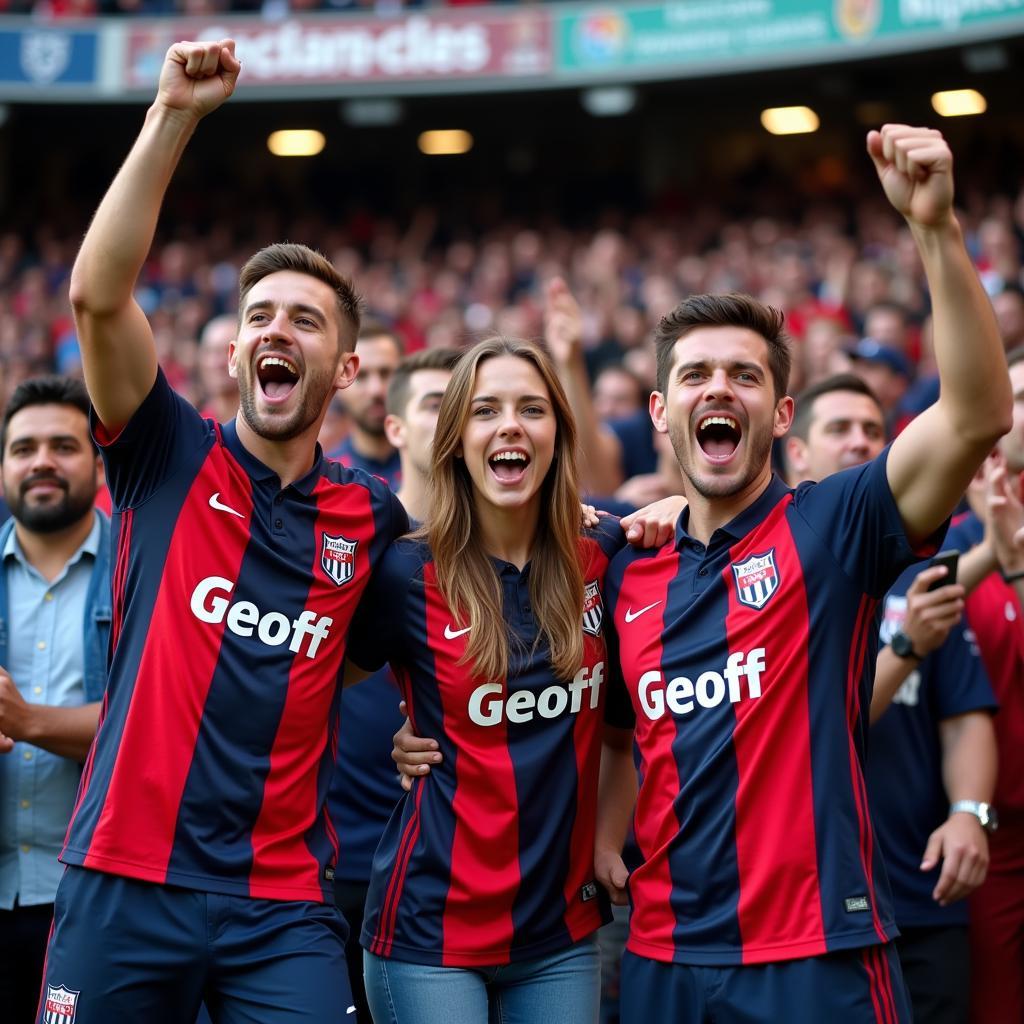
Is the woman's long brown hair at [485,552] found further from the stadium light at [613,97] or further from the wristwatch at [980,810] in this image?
the stadium light at [613,97]

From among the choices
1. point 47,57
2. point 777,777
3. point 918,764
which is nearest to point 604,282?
point 918,764

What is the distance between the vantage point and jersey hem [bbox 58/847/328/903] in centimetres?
331

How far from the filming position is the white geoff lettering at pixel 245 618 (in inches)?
138

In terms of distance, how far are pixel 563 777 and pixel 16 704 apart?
1626 mm

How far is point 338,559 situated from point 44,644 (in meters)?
1.35

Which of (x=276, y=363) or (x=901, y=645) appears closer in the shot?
(x=276, y=363)

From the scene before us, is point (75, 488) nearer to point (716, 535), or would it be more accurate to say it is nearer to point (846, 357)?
point (716, 535)

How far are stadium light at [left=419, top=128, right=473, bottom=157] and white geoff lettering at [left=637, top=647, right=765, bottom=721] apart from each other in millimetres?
20878

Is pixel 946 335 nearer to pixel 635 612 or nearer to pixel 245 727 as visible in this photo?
pixel 635 612

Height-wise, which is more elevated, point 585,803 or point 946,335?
point 946,335

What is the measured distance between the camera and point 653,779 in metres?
3.47

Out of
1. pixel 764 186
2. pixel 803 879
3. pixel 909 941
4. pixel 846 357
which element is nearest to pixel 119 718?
pixel 803 879

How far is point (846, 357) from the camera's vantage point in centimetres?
717

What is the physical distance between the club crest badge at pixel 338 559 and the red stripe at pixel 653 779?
0.74 m
